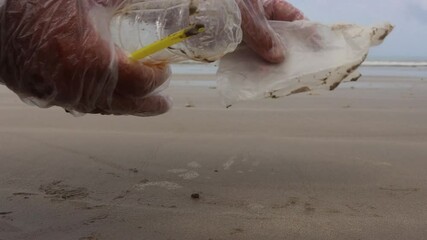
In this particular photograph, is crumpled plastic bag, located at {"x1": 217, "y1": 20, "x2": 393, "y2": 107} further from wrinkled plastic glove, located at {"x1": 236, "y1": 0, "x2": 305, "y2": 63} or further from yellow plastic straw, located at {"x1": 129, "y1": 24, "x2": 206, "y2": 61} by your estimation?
yellow plastic straw, located at {"x1": 129, "y1": 24, "x2": 206, "y2": 61}

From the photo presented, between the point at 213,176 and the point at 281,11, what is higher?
the point at 281,11

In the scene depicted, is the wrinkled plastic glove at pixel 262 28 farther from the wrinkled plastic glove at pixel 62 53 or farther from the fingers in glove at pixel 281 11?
the wrinkled plastic glove at pixel 62 53

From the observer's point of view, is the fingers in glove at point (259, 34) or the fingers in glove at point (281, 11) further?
the fingers in glove at point (281, 11)

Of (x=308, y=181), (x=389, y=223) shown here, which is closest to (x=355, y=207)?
(x=389, y=223)

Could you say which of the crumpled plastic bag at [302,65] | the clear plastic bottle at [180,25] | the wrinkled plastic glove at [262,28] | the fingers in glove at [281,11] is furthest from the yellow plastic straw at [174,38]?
the fingers in glove at [281,11]

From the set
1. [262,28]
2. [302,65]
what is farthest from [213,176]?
[262,28]

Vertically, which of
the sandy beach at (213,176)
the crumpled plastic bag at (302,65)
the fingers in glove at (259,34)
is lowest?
the sandy beach at (213,176)

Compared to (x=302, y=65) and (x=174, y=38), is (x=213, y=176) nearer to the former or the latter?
(x=302, y=65)
